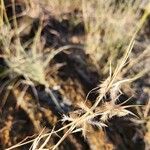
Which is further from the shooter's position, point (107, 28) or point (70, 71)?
point (107, 28)

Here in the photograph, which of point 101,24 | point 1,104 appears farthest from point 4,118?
point 101,24

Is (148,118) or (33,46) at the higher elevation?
(33,46)

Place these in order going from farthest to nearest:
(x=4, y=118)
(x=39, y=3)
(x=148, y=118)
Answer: (x=39, y=3) < (x=148, y=118) < (x=4, y=118)

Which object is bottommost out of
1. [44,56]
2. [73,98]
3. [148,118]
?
[148,118]

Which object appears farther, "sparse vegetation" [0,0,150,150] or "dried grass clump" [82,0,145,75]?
"dried grass clump" [82,0,145,75]

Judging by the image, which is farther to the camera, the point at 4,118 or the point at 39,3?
the point at 39,3

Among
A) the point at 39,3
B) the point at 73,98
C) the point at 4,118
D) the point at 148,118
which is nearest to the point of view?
the point at 4,118

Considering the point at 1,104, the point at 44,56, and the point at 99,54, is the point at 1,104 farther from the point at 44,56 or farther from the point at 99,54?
the point at 99,54

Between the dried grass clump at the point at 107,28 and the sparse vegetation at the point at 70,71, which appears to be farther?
the dried grass clump at the point at 107,28
